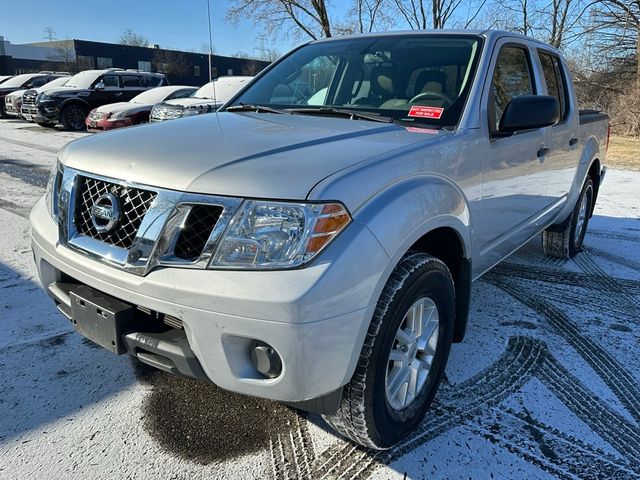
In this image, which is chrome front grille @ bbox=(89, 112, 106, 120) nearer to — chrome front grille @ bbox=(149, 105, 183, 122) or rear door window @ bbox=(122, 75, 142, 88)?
chrome front grille @ bbox=(149, 105, 183, 122)

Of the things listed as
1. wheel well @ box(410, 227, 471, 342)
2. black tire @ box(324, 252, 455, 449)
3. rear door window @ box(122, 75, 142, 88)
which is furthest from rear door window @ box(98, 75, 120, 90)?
black tire @ box(324, 252, 455, 449)

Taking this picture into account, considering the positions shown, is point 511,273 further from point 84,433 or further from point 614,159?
point 614,159

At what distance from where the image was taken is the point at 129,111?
45.0 ft

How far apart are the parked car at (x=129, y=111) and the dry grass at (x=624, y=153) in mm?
10946

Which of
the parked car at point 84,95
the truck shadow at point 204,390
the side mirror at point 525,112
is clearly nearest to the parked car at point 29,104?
the parked car at point 84,95

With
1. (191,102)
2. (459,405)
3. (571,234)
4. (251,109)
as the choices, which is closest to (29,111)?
(191,102)

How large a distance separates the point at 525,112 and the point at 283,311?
1778 mm

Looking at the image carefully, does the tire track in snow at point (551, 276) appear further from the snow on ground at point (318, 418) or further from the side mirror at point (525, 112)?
the side mirror at point (525, 112)

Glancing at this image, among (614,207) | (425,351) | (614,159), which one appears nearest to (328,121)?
(425,351)

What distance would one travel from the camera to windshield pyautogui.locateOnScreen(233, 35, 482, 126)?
9.33ft

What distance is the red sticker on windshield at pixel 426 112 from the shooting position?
2709 mm

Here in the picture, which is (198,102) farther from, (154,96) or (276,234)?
(276,234)

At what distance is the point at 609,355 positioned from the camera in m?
3.16

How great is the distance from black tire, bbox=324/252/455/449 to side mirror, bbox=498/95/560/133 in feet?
3.03
